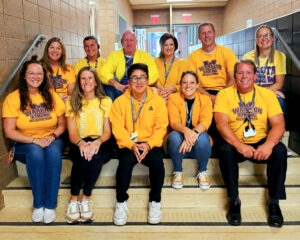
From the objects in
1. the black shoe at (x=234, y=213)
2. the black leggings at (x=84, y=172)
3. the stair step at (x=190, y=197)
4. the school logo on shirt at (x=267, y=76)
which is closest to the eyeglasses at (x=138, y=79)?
the black leggings at (x=84, y=172)

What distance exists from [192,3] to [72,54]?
677 cm

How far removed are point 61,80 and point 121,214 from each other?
1.43m

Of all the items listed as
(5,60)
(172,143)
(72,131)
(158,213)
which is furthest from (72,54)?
(158,213)


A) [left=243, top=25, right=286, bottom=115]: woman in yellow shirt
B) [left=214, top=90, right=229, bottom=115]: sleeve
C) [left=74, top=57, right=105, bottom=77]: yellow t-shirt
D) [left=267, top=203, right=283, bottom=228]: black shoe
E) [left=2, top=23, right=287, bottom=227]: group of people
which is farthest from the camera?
[left=74, top=57, right=105, bottom=77]: yellow t-shirt

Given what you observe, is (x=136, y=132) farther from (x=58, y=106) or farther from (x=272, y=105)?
(x=272, y=105)

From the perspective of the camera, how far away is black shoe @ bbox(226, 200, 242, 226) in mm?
1878

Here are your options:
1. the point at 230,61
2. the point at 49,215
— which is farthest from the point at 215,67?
the point at 49,215

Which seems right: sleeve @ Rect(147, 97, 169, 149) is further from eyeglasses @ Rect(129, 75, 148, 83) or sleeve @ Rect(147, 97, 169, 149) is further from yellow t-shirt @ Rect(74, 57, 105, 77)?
yellow t-shirt @ Rect(74, 57, 105, 77)

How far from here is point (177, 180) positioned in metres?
2.12

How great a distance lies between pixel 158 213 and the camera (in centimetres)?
194

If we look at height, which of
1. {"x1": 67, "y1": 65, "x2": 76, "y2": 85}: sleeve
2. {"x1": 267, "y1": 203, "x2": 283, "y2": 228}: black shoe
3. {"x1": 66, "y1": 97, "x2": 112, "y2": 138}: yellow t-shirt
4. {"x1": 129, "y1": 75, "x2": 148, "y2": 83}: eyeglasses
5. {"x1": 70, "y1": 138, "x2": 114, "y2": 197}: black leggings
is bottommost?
{"x1": 267, "y1": 203, "x2": 283, "y2": 228}: black shoe

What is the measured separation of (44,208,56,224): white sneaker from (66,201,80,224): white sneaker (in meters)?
0.11

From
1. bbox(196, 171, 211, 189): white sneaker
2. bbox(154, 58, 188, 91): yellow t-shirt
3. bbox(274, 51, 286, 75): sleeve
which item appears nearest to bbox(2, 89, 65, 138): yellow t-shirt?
bbox(154, 58, 188, 91): yellow t-shirt

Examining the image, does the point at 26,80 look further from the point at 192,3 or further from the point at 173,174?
the point at 192,3
